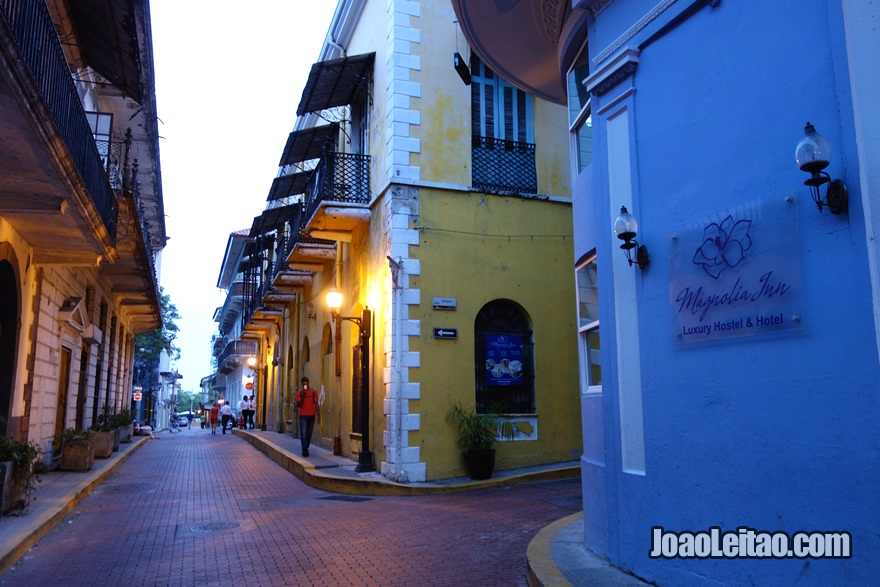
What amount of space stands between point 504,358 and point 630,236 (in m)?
7.68

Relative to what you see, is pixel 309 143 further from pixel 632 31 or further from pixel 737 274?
pixel 737 274

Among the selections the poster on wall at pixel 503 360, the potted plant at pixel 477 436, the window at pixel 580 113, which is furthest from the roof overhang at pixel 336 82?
the window at pixel 580 113

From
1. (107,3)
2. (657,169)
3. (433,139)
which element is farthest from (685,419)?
(107,3)

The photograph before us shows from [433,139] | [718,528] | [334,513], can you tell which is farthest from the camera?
[433,139]

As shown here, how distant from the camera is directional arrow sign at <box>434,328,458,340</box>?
12227mm

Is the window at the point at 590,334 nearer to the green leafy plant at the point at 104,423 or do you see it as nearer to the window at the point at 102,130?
the window at the point at 102,130

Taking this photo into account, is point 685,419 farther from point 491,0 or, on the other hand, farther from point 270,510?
point 270,510

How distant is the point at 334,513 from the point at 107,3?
8.48 m

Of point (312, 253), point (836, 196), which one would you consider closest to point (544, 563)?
point (836, 196)

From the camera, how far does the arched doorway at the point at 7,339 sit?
34.1 feet

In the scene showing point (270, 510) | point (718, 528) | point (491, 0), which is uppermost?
point (491, 0)

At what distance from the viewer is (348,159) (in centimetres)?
1469

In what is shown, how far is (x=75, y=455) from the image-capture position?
1306cm

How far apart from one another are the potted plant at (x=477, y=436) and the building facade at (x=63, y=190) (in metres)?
6.56
